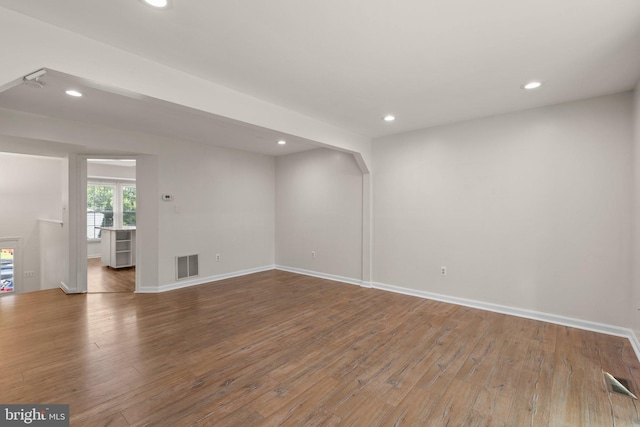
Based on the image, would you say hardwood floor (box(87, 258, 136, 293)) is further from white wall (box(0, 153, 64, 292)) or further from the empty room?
white wall (box(0, 153, 64, 292))

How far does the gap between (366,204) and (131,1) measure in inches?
156

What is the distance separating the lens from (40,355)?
2596 mm

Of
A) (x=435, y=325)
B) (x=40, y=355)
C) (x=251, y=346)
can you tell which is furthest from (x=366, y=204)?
(x=40, y=355)

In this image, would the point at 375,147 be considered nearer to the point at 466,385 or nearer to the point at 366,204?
the point at 366,204

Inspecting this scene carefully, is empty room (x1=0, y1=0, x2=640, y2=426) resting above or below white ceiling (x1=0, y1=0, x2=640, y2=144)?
below

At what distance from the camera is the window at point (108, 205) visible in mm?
8133

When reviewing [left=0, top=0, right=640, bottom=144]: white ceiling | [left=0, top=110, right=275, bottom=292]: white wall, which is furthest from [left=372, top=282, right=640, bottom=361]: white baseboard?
[left=0, top=110, right=275, bottom=292]: white wall

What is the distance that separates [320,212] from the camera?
18.8ft

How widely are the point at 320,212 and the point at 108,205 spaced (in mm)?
6792

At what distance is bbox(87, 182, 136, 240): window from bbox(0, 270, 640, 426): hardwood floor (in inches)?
190

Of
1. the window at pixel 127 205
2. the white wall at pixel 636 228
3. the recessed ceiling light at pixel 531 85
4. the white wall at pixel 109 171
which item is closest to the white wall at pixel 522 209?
the white wall at pixel 636 228

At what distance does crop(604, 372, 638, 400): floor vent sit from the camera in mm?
2123

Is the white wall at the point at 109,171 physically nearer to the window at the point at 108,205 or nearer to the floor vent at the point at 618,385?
the window at the point at 108,205

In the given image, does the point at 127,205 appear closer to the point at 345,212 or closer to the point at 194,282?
the point at 194,282
